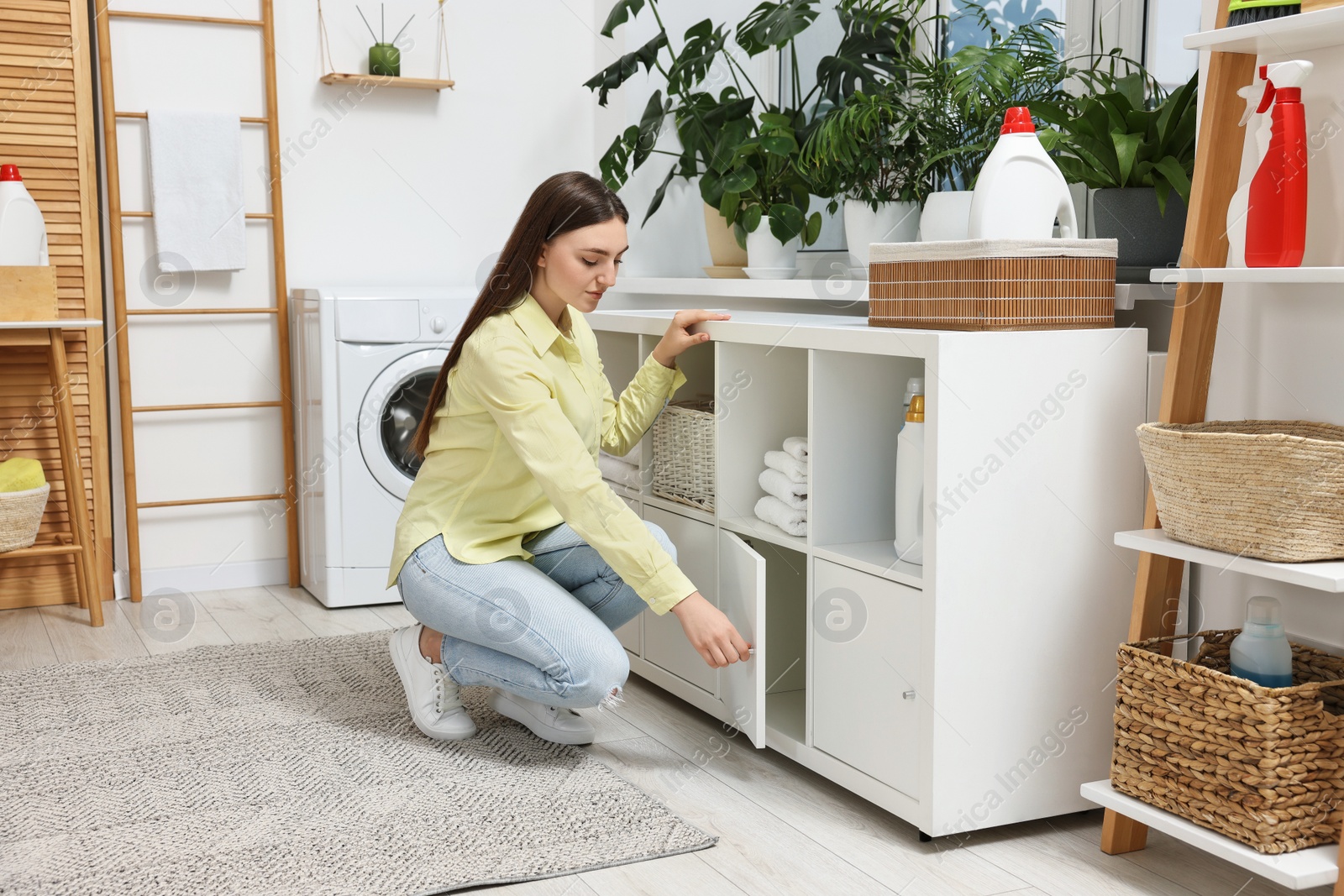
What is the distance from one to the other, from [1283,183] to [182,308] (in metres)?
2.76

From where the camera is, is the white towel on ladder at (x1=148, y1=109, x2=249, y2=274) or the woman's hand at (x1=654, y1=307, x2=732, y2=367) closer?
the woman's hand at (x1=654, y1=307, x2=732, y2=367)

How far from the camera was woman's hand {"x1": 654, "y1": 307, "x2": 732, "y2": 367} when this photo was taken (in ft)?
7.21

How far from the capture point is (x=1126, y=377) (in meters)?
1.80

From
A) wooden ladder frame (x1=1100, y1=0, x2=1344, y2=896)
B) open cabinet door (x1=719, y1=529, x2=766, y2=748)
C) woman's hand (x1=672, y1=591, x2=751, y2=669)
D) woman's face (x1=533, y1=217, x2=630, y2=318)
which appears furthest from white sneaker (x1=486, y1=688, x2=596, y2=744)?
wooden ladder frame (x1=1100, y1=0, x2=1344, y2=896)

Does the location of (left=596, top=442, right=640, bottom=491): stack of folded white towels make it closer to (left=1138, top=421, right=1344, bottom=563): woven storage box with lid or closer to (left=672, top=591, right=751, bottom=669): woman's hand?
(left=672, top=591, right=751, bottom=669): woman's hand

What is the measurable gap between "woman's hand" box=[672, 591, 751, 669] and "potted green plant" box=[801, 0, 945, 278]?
3.24 feet

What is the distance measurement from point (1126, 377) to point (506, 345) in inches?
36.6

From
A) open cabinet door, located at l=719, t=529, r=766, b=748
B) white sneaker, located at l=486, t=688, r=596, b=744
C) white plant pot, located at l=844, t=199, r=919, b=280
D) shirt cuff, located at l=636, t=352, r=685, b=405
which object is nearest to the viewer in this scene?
open cabinet door, located at l=719, t=529, r=766, b=748

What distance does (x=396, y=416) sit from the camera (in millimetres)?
3287

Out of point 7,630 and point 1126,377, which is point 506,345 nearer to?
point 1126,377

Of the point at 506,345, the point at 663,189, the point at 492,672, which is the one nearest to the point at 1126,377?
the point at 506,345

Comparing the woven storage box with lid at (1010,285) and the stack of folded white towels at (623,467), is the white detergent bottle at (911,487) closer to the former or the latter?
the woven storage box with lid at (1010,285)

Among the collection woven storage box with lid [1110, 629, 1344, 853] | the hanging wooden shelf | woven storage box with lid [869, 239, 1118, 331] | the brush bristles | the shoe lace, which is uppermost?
the hanging wooden shelf

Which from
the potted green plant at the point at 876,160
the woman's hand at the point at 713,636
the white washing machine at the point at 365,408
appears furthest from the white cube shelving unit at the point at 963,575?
the white washing machine at the point at 365,408
